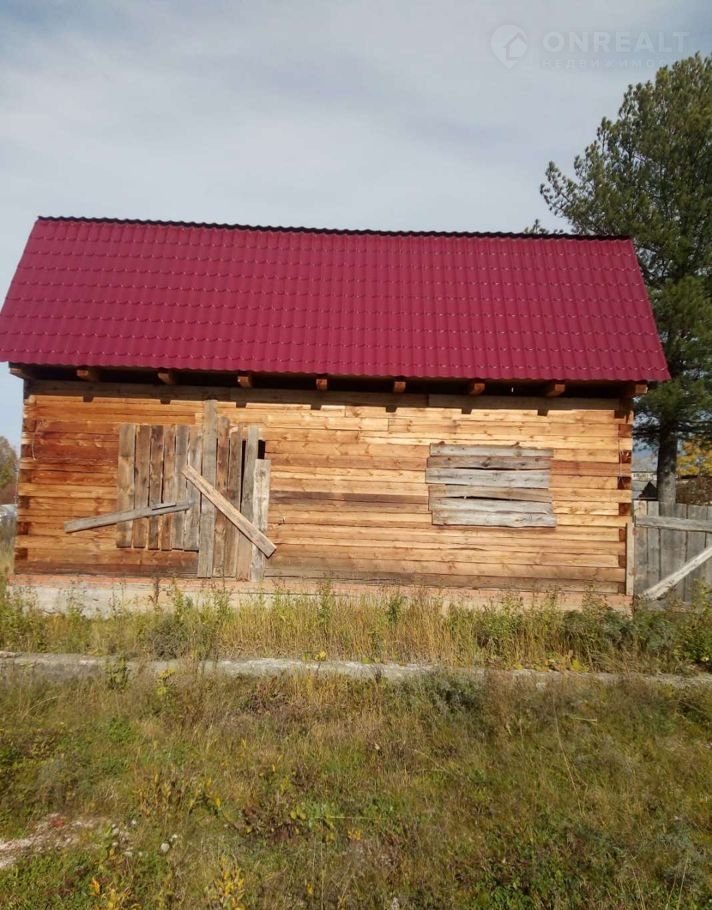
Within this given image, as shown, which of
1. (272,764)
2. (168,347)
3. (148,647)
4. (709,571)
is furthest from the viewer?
(709,571)

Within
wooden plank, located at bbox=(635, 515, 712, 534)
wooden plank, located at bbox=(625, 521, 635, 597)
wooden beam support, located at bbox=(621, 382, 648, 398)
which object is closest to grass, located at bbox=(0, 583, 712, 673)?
wooden plank, located at bbox=(625, 521, 635, 597)

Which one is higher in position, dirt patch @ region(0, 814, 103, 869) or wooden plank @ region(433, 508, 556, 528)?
wooden plank @ region(433, 508, 556, 528)

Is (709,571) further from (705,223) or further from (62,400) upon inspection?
(62,400)

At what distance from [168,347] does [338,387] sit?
2.39 metres

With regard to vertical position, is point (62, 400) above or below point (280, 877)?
above

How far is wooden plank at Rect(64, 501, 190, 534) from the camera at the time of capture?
25.1 ft

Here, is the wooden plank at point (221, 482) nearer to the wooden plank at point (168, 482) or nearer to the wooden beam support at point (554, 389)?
the wooden plank at point (168, 482)

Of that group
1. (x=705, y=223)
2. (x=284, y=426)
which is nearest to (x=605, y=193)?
(x=705, y=223)

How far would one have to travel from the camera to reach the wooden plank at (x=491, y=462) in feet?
25.4

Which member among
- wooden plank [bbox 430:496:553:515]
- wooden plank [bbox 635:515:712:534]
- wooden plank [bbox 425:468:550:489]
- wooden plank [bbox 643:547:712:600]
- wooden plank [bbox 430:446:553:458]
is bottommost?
wooden plank [bbox 643:547:712:600]

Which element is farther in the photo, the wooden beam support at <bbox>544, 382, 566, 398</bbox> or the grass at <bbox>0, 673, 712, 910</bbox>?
the wooden beam support at <bbox>544, 382, 566, 398</bbox>

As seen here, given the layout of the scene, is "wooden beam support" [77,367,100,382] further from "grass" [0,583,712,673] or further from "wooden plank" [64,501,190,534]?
"grass" [0,583,712,673]

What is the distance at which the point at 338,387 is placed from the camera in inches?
312

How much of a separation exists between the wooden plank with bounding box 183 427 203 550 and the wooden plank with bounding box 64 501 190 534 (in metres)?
0.21
